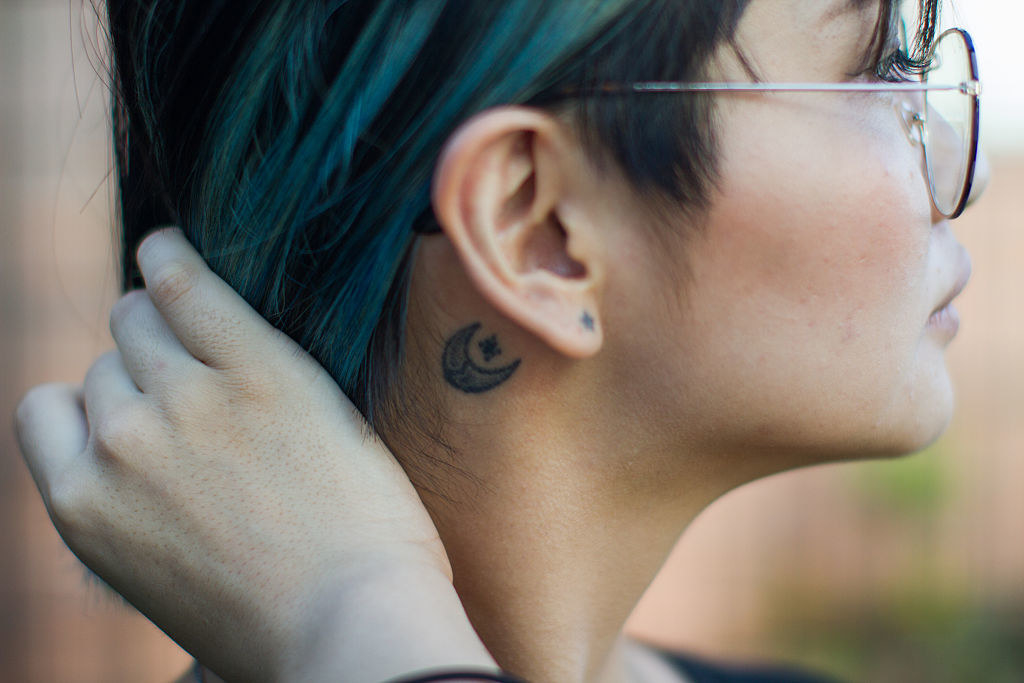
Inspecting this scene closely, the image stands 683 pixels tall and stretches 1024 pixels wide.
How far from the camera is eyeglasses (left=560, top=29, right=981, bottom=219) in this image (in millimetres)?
1312

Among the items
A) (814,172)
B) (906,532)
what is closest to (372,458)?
(814,172)

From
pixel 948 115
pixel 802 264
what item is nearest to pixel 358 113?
pixel 802 264

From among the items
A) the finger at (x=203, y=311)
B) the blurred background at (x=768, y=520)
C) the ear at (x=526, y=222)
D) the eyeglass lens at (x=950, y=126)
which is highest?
the eyeglass lens at (x=950, y=126)

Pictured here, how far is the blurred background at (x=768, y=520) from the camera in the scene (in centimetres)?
408

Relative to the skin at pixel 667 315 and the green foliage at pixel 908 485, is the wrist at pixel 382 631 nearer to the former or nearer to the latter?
the skin at pixel 667 315

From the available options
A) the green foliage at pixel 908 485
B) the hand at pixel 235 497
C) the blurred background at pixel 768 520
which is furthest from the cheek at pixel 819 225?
the green foliage at pixel 908 485

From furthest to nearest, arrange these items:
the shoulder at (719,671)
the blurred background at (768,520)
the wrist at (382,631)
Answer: the blurred background at (768,520) < the shoulder at (719,671) < the wrist at (382,631)

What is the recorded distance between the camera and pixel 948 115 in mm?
A: 1418

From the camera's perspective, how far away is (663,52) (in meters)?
1.14

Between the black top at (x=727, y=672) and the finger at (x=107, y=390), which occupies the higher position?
the finger at (x=107, y=390)

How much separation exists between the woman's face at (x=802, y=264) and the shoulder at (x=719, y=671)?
97cm

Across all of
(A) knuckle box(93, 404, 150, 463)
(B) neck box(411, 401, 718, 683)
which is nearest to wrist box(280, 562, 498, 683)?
(B) neck box(411, 401, 718, 683)

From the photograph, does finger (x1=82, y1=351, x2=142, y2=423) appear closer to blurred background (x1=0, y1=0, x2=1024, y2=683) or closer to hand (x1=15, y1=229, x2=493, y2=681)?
hand (x1=15, y1=229, x2=493, y2=681)

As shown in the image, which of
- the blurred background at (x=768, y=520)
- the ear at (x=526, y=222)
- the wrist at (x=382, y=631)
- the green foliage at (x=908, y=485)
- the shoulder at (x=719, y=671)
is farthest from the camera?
the green foliage at (x=908, y=485)
